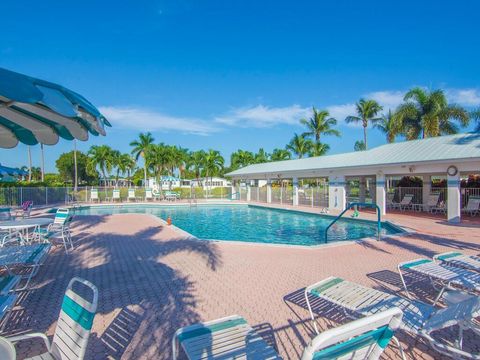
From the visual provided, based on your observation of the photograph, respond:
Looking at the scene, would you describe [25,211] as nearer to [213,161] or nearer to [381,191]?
[381,191]

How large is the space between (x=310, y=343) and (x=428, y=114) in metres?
31.3

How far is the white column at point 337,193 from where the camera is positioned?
19.0m

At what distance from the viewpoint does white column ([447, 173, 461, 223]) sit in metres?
13.2

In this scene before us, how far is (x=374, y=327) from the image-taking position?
1.99 metres

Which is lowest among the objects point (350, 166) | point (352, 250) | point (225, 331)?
point (352, 250)

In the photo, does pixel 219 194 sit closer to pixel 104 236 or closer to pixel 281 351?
pixel 104 236

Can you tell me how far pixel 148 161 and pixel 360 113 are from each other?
30.4 m

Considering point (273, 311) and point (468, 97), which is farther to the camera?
point (468, 97)

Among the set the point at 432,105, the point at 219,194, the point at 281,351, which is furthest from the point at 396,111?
the point at 281,351

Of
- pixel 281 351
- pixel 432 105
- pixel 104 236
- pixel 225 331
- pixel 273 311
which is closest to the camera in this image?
pixel 225 331

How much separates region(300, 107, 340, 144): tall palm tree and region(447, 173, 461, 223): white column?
82.6 feet

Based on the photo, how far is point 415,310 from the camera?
3.38m

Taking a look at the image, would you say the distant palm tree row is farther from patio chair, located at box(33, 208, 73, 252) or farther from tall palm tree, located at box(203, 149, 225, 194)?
patio chair, located at box(33, 208, 73, 252)

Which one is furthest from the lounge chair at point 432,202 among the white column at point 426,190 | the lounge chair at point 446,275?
the lounge chair at point 446,275
